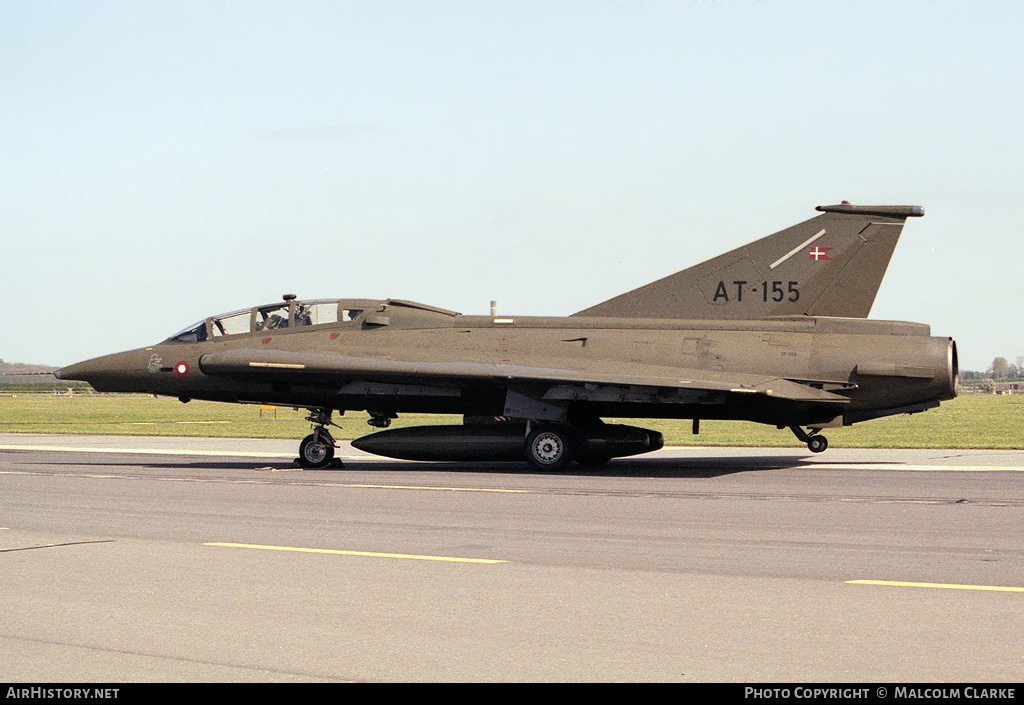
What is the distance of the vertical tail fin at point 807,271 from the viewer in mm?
21453

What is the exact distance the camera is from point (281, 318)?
74.2 feet

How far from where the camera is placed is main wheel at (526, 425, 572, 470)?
67.0ft

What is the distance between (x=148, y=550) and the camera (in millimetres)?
10164

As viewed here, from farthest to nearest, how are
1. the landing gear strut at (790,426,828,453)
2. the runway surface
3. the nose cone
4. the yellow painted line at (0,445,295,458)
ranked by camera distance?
the yellow painted line at (0,445,295,458)
the nose cone
the landing gear strut at (790,426,828,453)
the runway surface

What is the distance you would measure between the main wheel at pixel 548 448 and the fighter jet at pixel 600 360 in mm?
27

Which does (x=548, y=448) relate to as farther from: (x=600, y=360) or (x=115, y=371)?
(x=115, y=371)

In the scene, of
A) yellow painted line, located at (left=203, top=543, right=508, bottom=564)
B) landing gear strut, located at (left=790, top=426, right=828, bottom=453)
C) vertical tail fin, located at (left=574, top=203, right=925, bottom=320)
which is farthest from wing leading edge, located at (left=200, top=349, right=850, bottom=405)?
yellow painted line, located at (left=203, top=543, right=508, bottom=564)

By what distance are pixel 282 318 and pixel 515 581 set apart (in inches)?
597

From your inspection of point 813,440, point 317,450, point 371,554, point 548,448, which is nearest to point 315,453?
point 317,450

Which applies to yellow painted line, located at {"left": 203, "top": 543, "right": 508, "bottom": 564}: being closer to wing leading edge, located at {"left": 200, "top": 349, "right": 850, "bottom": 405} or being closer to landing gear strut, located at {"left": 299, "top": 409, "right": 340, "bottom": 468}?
wing leading edge, located at {"left": 200, "top": 349, "right": 850, "bottom": 405}

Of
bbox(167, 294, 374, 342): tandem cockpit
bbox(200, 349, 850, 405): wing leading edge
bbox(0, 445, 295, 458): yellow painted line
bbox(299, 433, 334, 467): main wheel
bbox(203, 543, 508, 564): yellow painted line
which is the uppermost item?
bbox(167, 294, 374, 342): tandem cockpit

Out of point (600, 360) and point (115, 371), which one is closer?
point (600, 360)

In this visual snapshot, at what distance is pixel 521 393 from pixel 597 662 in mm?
14794

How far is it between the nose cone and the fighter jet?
1.2 inches
